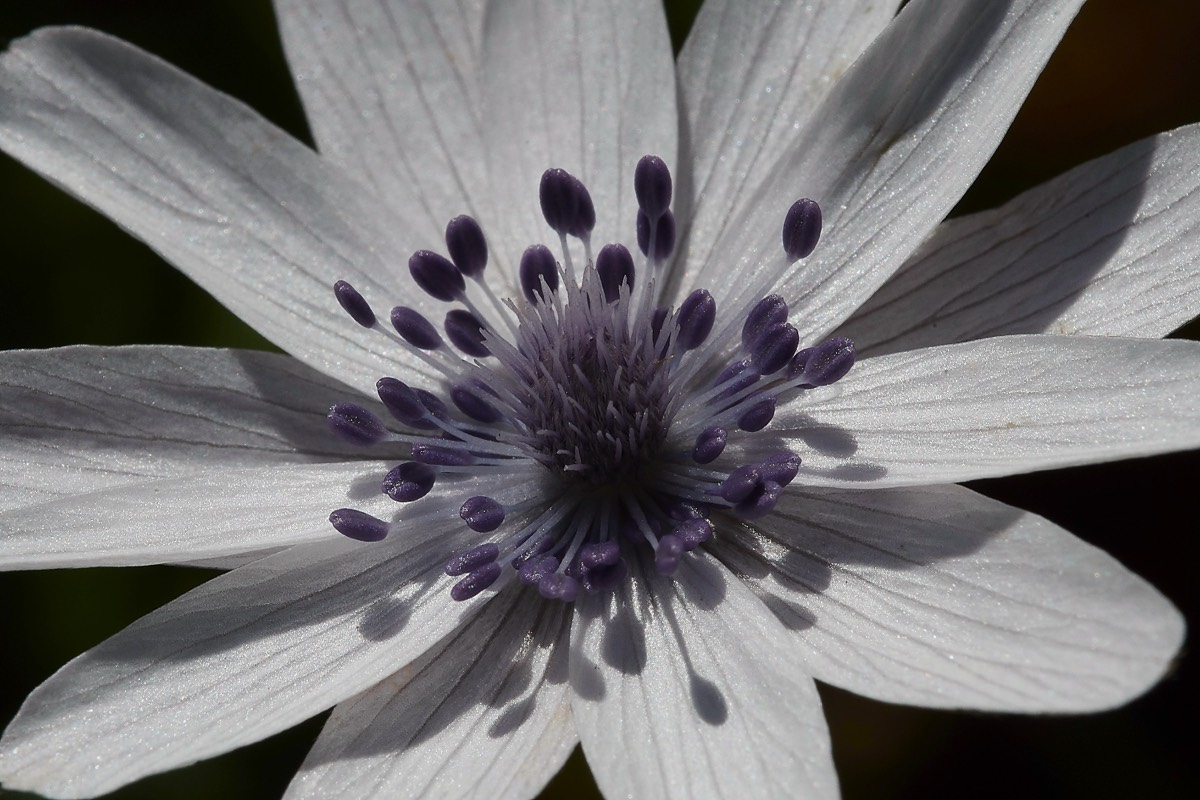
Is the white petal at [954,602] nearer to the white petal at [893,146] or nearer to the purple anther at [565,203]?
the white petal at [893,146]

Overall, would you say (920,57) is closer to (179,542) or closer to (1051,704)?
(1051,704)

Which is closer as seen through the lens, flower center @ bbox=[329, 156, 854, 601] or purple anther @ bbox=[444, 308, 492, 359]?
flower center @ bbox=[329, 156, 854, 601]

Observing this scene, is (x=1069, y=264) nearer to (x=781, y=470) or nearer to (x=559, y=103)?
(x=781, y=470)

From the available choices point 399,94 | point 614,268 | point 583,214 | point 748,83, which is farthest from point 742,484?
point 399,94

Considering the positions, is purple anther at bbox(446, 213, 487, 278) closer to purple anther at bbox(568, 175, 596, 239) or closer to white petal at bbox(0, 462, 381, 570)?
purple anther at bbox(568, 175, 596, 239)

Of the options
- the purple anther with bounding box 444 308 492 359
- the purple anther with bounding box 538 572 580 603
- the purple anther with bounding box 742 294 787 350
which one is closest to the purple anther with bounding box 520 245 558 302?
the purple anther with bounding box 444 308 492 359

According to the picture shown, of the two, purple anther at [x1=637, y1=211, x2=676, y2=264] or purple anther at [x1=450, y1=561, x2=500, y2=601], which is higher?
purple anther at [x1=637, y1=211, x2=676, y2=264]
